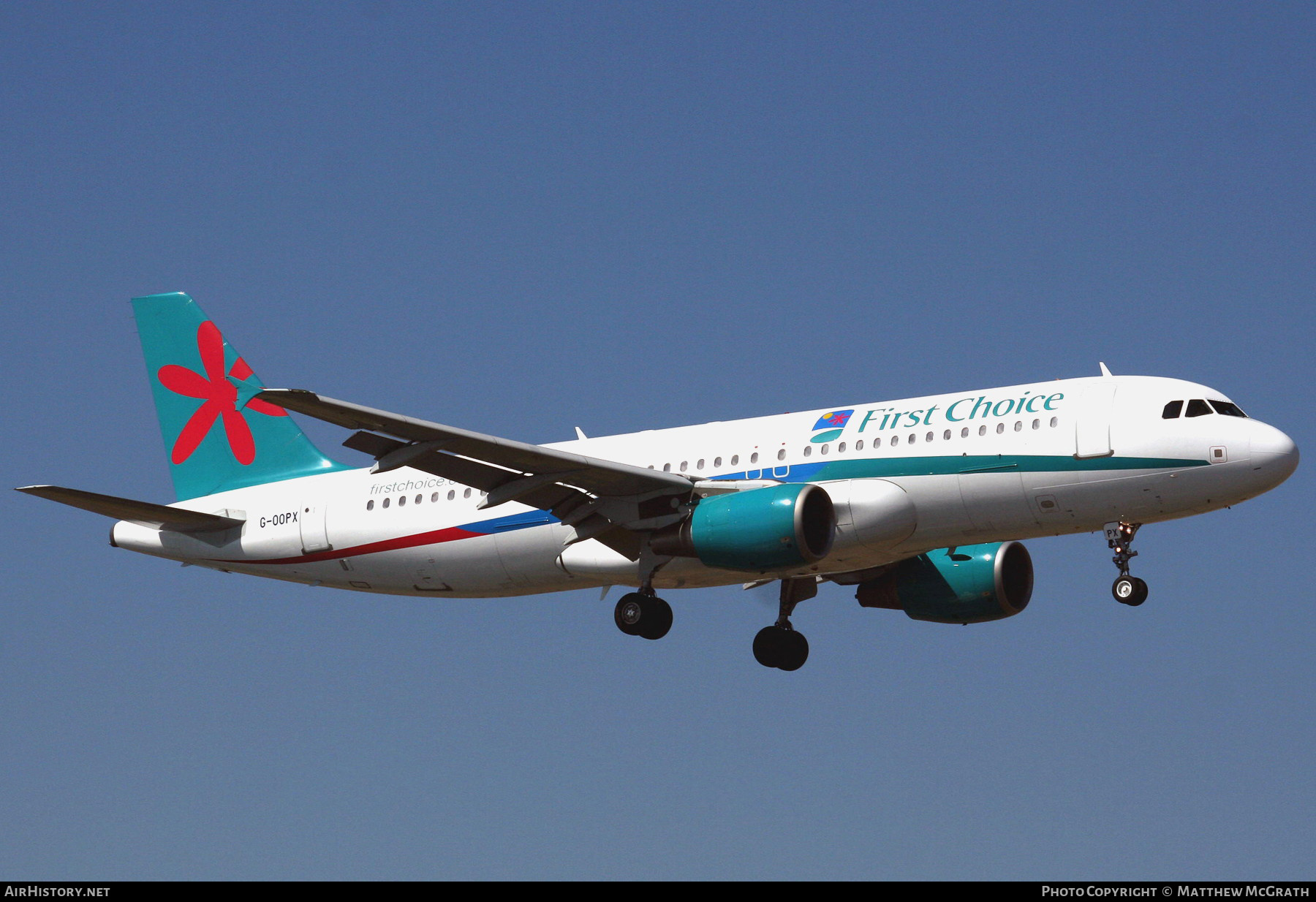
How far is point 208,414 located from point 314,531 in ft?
17.7

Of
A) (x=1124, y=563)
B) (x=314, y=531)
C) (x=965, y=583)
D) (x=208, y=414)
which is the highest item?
(x=208, y=414)

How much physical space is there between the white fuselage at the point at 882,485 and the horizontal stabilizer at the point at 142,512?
1268mm

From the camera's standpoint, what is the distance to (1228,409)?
108 ft

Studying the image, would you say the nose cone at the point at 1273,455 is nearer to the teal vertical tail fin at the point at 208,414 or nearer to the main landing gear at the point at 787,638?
the main landing gear at the point at 787,638

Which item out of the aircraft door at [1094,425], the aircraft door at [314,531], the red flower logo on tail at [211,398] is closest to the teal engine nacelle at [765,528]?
the aircraft door at [1094,425]

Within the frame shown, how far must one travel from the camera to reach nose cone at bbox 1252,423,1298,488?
105 ft

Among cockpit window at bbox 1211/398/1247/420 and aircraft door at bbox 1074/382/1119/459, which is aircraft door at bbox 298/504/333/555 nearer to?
aircraft door at bbox 1074/382/1119/459

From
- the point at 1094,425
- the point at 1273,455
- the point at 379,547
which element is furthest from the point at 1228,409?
the point at 379,547

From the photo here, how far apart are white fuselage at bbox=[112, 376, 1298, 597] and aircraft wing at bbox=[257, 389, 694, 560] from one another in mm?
802

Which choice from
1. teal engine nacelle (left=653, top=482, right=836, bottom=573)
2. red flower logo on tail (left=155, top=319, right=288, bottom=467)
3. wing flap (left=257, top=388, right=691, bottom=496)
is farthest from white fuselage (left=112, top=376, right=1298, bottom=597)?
red flower logo on tail (left=155, top=319, right=288, bottom=467)

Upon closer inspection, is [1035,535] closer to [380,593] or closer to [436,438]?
[436,438]

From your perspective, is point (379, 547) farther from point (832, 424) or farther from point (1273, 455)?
point (1273, 455)
